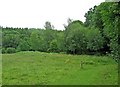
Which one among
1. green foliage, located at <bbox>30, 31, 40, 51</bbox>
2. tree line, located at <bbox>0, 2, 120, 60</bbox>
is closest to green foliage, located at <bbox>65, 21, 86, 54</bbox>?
tree line, located at <bbox>0, 2, 120, 60</bbox>

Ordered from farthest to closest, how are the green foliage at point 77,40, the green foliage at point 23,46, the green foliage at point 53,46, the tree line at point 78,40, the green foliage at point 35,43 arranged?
1. the green foliage at point 23,46
2. the green foliage at point 35,43
3. the green foliage at point 53,46
4. the green foliage at point 77,40
5. the tree line at point 78,40

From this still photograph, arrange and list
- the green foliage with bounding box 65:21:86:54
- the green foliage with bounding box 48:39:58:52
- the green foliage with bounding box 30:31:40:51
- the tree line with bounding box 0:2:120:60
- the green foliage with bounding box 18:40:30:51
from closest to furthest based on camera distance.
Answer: the tree line with bounding box 0:2:120:60, the green foliage with bounding box 65:21:86:54, the green foliage with bounding box 48:39:58:52, the green foliage with bounding box 30:31:40:51, the green foliage with bounding box 18:40:30:51

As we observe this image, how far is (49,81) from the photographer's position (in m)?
20.4

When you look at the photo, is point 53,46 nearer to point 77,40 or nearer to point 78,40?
point 77,40

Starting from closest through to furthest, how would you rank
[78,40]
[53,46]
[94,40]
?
[94,40], [78,40], [53,46]

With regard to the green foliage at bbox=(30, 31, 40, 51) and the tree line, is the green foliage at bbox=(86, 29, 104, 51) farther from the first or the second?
the green foliage at bbox=(30, 31, 40, 51)

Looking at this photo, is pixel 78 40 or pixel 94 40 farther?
pixel 78 40

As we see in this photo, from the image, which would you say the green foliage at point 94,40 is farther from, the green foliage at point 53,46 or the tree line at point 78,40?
the green foliage at point 53,46

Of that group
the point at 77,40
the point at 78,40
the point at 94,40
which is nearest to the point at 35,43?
the point at 77,40

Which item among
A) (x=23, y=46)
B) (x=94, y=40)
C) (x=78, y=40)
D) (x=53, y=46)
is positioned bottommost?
(x=53, y=46)

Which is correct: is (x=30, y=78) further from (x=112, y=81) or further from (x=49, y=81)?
(x=112, y=81)

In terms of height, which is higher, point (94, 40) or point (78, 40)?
point (78, 40)

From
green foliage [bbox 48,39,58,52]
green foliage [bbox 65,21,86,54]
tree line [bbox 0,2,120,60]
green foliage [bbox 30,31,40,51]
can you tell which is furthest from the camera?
green foliage [bbox 30,31,40,51]

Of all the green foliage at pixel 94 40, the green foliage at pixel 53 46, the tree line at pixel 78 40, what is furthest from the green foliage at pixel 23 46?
the green foliage at pixel 94 40
